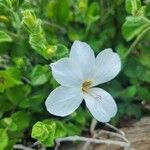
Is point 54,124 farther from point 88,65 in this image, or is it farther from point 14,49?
point 14,49

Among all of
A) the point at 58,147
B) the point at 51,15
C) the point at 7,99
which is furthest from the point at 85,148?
the point at 51,15

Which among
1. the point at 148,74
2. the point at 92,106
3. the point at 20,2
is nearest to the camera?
the point at 92,106

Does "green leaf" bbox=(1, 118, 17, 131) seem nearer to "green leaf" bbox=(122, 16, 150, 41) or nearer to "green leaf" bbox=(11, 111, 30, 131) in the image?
"green leaf" bbox=(11, 111, 30, 131)

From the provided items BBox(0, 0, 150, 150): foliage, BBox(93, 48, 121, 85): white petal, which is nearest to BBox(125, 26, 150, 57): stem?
BBox(0, 0, 150, 150): foliage

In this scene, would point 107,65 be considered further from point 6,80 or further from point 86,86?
point 6,80

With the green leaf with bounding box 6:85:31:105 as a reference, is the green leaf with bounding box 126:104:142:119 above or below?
below

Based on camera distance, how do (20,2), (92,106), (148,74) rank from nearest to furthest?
(92,106) < (20,2) < (148,74)

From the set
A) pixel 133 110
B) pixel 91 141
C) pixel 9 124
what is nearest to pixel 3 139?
pixel 9 124
